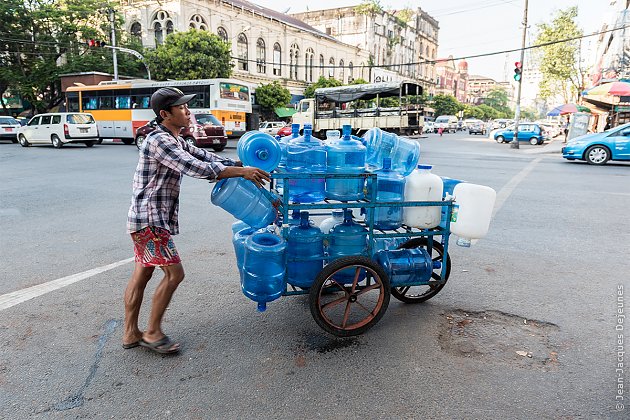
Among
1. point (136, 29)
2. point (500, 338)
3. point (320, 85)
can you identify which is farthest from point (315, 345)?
point (320, 85)

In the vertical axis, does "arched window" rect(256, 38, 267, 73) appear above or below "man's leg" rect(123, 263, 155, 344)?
above

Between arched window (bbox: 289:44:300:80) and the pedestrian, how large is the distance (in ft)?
152

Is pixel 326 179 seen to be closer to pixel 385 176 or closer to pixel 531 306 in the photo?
pixel 385 176

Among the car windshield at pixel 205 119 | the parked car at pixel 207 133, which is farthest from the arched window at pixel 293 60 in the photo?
the parked car at pixel 207 133

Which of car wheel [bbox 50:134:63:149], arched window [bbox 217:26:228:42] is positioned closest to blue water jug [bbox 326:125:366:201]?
car wheel [bbox 50:134:63:149]

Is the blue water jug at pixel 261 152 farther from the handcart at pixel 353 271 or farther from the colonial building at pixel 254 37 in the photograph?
the colonial building at pixel 254 37

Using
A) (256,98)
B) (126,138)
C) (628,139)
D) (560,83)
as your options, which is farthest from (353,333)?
(560,83)

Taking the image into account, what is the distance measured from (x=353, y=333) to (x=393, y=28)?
7157 centimetres

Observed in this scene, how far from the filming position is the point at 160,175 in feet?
9.18

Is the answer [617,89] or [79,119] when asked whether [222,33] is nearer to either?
[79,119]

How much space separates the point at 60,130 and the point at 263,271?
20.4 metres

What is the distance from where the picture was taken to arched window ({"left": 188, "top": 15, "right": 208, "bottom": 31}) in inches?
1426

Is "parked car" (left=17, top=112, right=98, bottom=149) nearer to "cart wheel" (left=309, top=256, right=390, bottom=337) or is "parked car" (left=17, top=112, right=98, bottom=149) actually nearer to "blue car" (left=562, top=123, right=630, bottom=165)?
"cart wheel" (left=309, top=256, right=390, bottom=337)

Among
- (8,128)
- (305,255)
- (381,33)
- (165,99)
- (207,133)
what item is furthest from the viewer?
(381,33)
